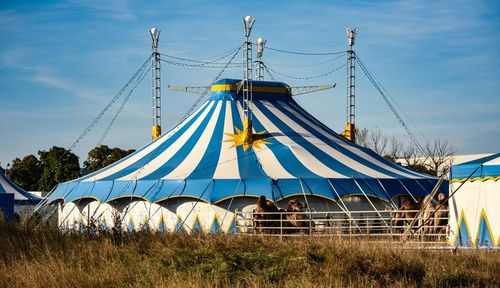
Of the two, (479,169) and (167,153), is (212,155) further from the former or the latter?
(479,169)

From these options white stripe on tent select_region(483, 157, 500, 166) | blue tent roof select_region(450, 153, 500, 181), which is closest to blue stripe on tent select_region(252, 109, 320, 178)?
blue tent roof select_region(450, 153, 500, 181)

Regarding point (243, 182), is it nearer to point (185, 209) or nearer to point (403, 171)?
point (185, 209)

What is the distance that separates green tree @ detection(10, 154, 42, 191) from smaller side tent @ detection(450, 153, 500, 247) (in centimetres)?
4429

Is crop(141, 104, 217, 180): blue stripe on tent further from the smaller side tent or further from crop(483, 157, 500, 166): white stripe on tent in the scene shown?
crop(483, 157, 500, 166): white stripe on tent

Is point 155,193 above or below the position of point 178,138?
below

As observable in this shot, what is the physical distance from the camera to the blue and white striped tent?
21.9m

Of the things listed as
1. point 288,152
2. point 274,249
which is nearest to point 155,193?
point 288,152

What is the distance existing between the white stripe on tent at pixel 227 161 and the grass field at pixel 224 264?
9.38 m

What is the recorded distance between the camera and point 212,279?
10086mm

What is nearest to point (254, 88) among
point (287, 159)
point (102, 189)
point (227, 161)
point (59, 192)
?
point (287, 159)

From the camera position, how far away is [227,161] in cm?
2347

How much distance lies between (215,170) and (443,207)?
750 cm

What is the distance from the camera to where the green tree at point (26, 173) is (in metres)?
56.5

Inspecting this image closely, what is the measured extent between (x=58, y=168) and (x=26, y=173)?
464 cm
